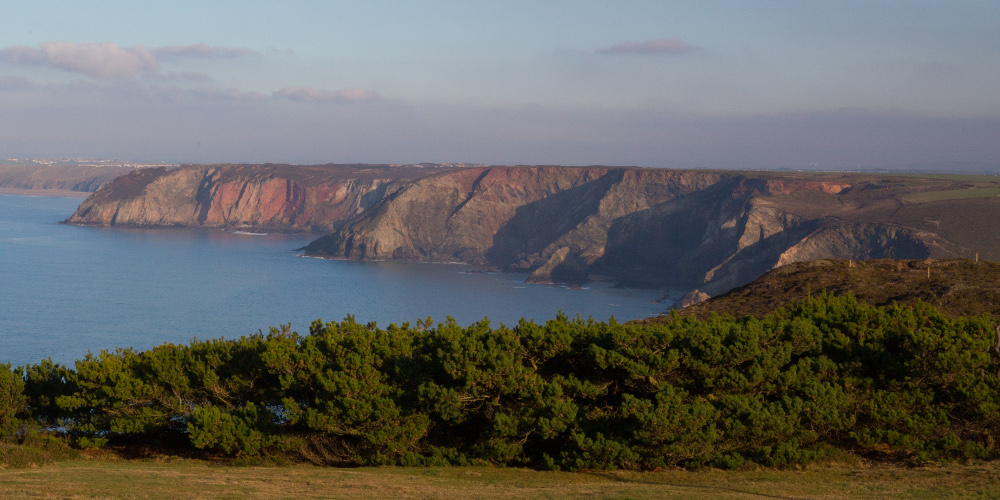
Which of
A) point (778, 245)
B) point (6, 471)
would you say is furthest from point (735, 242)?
point (6, 471)

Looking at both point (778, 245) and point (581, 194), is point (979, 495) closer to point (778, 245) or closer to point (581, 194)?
point (778, 245)

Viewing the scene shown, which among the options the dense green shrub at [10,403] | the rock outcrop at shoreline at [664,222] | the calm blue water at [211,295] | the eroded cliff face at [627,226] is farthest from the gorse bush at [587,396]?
the eroded cliff face at [627,226]

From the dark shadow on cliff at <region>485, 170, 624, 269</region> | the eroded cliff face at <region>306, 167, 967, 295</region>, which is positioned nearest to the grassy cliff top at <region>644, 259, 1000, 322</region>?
the eroded cliff face at <region>306, 167, 967, 295</region>

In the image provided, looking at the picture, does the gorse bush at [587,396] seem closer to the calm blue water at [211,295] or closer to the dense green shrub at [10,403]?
the dense green shrub at [10,403]

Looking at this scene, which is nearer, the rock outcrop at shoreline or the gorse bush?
the gorse bush

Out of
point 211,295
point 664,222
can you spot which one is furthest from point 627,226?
point 211,295

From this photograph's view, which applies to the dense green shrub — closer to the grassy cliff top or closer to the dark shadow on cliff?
the grassy cliff top
